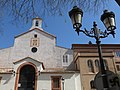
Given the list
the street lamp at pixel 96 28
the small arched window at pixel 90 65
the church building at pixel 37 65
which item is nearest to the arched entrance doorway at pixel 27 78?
the church building at pixel 37 65

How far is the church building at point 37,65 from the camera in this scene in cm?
2156

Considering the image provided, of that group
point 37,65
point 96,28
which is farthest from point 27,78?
point 96,28

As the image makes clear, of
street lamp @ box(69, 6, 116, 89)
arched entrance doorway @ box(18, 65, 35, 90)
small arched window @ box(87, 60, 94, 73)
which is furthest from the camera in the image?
small arched window @ box(87, 60, 94, 73)

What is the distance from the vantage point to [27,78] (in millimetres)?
22406

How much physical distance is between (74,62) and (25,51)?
885 cm

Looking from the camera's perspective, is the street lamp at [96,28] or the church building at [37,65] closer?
the street lamp at [96,28]

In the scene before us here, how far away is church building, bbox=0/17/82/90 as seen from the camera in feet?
70.7

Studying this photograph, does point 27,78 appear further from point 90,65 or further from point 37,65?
point 90,65

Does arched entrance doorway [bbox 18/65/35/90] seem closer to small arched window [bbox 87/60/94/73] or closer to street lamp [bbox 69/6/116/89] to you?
small arched window [bbox 87/60/94/73]

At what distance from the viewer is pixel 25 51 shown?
27.8m

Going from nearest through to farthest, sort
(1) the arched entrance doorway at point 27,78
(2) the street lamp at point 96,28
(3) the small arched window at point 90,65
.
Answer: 1. (2) the street lamp at point 96,28
2. (1) the arched entrance doorway at point 27,78
3. (3) the small arched window at point 90,65

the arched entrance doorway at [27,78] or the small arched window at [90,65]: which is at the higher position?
the small arched window at [90,65]

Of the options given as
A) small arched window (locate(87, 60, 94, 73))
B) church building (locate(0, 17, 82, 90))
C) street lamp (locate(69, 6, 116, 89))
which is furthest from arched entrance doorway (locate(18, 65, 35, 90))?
street lamp (locate(69, 6, 116, 89))

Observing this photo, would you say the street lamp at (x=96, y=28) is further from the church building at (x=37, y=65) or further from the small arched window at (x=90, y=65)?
the small arched window at (x=90, y=65)
